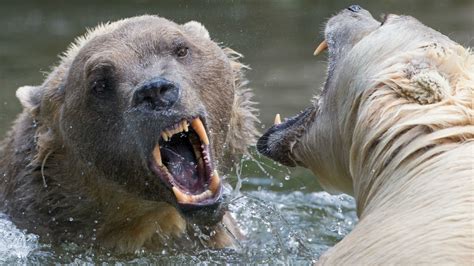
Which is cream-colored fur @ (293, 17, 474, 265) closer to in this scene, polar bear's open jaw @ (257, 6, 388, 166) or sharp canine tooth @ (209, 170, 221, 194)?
polar bear's open jaw @ (257, 6, 388, 166)

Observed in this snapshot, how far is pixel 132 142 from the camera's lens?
492 centimetres

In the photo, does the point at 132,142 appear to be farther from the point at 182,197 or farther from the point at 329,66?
the point at 329,66

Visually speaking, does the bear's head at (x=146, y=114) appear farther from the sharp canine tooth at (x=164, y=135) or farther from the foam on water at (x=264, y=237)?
the foam on water at (x=264, y=237)

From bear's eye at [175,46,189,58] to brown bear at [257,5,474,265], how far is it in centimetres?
122

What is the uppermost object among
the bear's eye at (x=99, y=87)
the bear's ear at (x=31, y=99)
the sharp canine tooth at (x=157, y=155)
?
the bear's eye at (x=99, y=87)

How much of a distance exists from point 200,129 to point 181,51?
0.59 metres

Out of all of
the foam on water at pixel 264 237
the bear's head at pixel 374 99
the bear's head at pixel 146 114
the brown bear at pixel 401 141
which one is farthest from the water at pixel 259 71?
the brown bear at pixel 401 141

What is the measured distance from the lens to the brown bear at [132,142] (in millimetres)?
4797

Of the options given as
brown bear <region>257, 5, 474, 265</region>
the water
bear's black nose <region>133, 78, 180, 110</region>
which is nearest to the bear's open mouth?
bear's black nose <region>133, 78, 180, 110</region>

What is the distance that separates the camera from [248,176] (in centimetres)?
746

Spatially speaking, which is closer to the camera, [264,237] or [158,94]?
[158,94]

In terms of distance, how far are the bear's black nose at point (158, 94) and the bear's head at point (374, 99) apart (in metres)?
0.54

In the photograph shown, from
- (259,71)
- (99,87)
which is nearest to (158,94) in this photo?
(99,87)

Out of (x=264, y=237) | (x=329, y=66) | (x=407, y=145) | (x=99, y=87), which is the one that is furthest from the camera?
(x=264, y=237)
